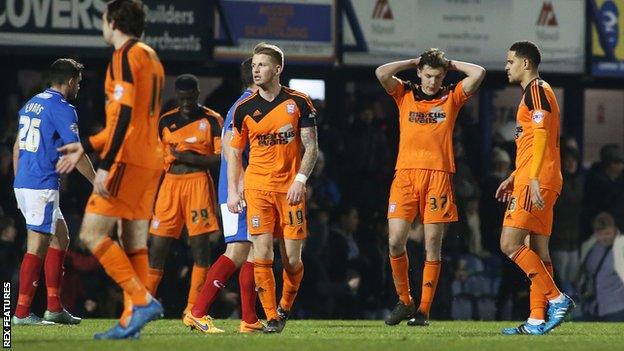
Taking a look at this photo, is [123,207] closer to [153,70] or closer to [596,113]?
[153,70]

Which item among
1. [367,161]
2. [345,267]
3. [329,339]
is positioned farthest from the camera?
[367,161]

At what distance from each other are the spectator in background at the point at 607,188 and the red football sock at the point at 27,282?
358 inches

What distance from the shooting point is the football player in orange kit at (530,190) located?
1259cm

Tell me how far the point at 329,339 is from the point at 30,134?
3440 millimetres

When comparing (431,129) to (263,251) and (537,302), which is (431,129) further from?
(263,251)

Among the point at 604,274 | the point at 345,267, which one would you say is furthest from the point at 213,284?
the point at 604,274

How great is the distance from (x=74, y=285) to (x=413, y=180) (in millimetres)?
4707

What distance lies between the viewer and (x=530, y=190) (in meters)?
12.5

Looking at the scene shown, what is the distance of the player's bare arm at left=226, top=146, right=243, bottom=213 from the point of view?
12320 millimetres

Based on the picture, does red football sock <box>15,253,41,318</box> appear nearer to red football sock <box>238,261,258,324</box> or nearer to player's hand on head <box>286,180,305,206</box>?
red football sock <box>238,261,258,324</box>

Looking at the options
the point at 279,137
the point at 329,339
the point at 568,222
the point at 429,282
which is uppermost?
the point at 279,137

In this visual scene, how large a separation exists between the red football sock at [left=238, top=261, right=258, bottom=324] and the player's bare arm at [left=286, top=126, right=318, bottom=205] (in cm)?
101

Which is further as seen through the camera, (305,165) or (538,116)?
(538,116)

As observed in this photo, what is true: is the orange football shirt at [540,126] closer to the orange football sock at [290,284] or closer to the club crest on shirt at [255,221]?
the orange football sock at [290,284]
